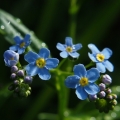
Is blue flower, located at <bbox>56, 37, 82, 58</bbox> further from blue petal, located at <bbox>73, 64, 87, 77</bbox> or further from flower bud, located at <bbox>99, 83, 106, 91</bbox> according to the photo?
flower bud, located at <bbox>99, 83, 106, 91</bbox>

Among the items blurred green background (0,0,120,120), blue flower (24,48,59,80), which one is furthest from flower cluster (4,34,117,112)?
blurred green background (0,0,120,120)

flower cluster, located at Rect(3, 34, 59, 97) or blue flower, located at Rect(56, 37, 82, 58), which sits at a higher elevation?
blue flower, located at Rect(56, 37, 82, 58)

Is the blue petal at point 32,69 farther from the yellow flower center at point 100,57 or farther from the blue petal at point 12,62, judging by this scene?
the yellow flower center at point 100,57

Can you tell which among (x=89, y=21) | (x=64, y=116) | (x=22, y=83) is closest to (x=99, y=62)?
(x=22, y=83)

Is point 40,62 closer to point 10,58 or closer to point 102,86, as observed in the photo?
point 10,58

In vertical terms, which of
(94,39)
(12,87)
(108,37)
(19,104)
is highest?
(108,37)

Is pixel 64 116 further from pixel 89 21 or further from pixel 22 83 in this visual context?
pixel 89 21

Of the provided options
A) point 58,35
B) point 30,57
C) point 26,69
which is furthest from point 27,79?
point 58,35
